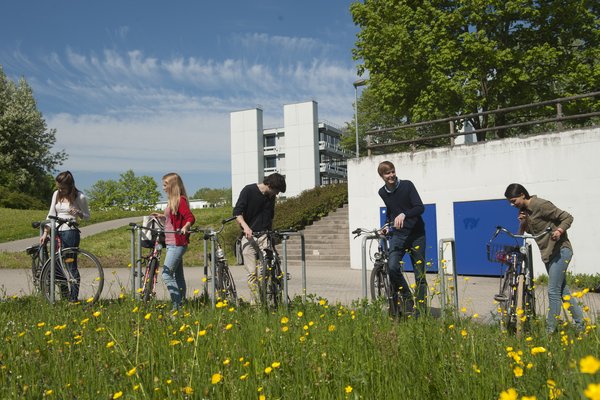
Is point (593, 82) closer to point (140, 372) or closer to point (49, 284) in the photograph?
point (49, 284)

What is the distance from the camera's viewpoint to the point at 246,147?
72250 mm

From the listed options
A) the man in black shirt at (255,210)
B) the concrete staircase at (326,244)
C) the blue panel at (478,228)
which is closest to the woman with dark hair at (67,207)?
the man in black shirt at (255,210)

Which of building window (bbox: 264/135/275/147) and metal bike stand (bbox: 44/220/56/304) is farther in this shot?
building window (bbox: 264/135/275/147)

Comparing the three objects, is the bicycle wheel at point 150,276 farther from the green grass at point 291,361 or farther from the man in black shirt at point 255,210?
the green grass at point 291,361

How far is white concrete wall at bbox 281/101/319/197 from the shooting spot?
70000 mm

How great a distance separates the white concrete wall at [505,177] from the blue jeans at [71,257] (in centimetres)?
1041

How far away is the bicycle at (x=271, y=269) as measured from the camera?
22.1 ft

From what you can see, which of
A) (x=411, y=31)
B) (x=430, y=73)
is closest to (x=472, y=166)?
(x=430, y=73)

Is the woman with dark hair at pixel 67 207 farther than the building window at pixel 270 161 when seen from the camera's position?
No

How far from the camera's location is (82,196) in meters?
8.14

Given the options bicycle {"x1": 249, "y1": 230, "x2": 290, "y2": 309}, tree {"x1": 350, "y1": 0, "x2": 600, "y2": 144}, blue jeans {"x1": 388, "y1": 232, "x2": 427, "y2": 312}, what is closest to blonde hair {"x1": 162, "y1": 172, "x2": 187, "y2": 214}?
bicycle {"x1": 249, "y1": 230, "x2": 290, "y2": 309}

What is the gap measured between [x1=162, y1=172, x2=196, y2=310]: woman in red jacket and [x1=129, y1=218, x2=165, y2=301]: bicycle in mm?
203

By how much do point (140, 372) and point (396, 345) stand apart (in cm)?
172

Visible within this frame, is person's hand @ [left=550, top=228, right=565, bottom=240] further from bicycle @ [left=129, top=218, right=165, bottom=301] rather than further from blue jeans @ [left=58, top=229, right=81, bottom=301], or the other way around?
blue jeans @ [left=58, top=229, right=81, bottom=301]
